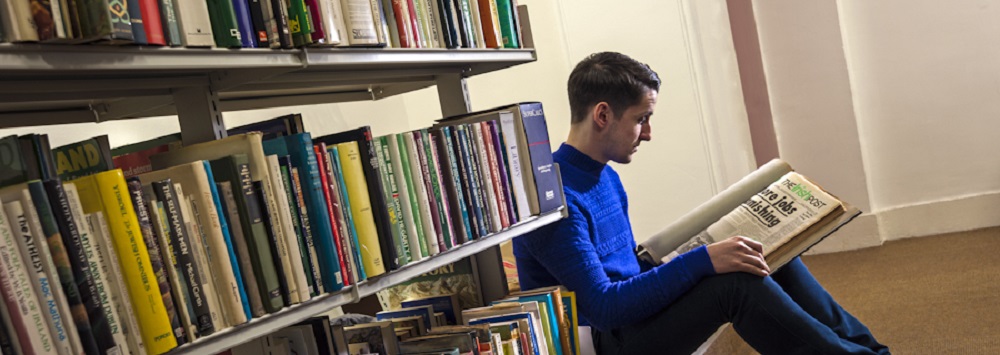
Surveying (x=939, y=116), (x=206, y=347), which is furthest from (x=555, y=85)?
(x=206, y=347)

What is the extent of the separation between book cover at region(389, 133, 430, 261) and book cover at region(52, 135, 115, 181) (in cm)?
50

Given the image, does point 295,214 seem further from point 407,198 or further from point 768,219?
point 768,219

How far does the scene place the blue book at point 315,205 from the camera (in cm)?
139

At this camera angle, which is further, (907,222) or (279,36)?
(907,222)

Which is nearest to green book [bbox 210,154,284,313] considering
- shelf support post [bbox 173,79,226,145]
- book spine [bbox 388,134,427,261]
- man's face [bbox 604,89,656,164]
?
shelf support post [bbox 173,79,226,145]

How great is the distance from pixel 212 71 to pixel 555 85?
331 centimetres

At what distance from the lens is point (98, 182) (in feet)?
3.62

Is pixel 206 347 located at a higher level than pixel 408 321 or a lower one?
higher

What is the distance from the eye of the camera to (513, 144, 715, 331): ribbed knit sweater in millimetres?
1985

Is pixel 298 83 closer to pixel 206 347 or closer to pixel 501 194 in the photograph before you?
pixel 501 194

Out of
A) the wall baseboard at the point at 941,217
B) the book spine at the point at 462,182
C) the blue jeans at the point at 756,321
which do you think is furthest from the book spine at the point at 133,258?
the wall baseboard at the point at 941,217

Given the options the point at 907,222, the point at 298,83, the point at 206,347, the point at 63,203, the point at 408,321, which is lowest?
the point at 907,222

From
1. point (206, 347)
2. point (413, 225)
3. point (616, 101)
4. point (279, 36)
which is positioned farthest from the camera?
point (616, 101)

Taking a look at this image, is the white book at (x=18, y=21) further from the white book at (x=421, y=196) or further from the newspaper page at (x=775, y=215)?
the newspaper page at (x=775, y=215)
